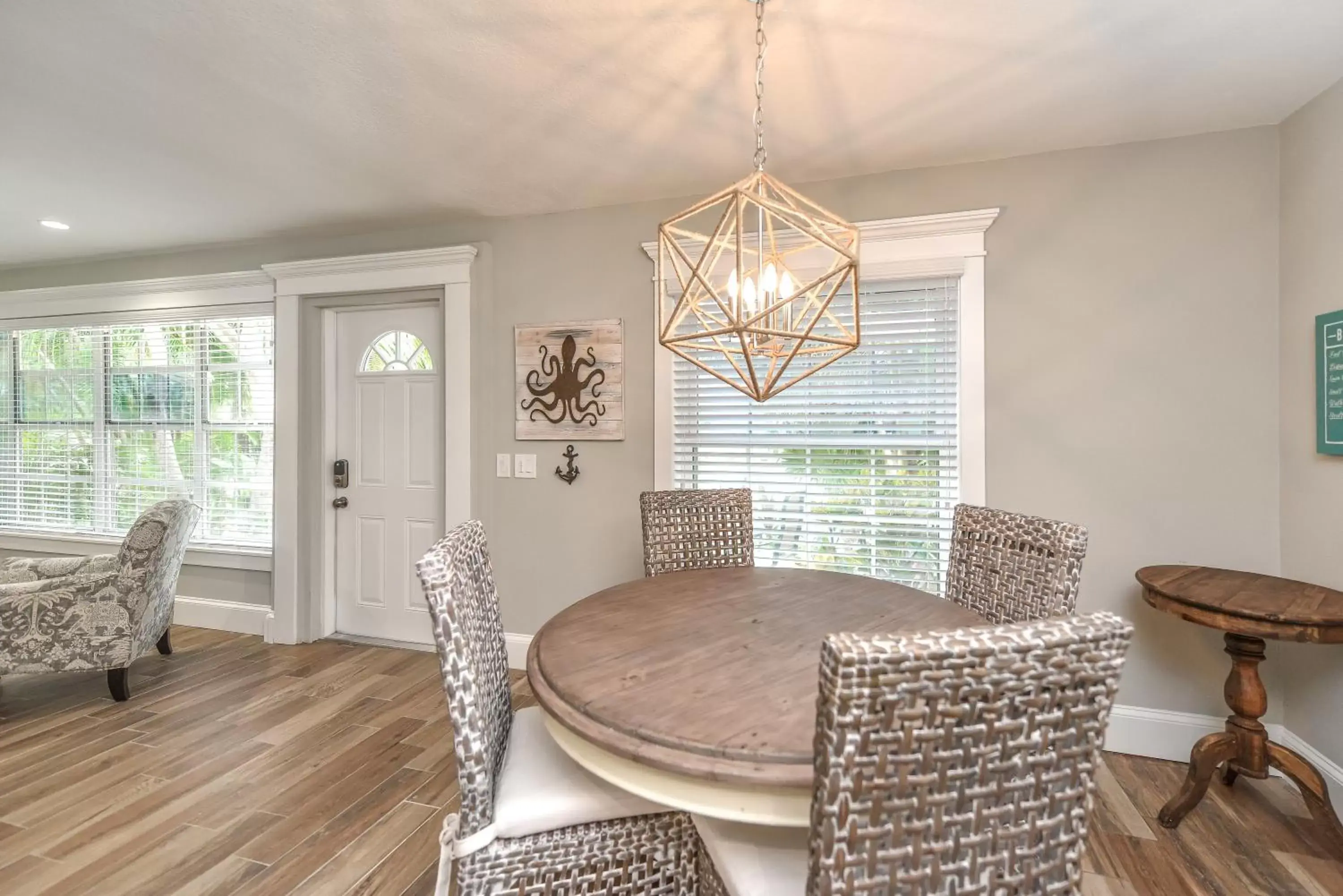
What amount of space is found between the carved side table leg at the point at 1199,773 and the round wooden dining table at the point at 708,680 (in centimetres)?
110

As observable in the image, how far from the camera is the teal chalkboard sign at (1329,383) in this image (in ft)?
6.48

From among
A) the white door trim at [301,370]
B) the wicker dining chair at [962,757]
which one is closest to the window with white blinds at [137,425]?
the white door trim at [301,370]

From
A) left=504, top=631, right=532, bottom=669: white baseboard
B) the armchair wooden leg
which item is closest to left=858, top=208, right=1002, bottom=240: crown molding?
left=504, top=631, right=532, bottom=669: white baseboard

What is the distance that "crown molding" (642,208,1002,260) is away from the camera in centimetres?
255

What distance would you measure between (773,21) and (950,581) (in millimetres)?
1802

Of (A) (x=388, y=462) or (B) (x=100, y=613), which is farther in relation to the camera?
(A) (x=388, y=462)

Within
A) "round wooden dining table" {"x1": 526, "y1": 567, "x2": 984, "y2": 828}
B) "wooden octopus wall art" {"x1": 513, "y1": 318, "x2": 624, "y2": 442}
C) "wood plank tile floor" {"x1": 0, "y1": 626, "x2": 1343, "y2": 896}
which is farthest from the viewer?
"wooden octopus wall art" {"x1": 513, "y1": 318, "x2": 624, "y2": 442}

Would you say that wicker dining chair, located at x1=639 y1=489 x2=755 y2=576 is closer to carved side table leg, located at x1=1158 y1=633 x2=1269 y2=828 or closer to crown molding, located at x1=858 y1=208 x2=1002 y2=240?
crown molding, located at x1=858 y1=208 x2=1002 y2=240

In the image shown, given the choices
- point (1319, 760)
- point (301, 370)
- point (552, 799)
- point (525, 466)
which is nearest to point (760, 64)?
point (552, 799)

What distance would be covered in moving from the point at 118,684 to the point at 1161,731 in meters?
4.54

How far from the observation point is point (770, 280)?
53.2 inches

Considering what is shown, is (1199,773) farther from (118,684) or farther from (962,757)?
(118,684)

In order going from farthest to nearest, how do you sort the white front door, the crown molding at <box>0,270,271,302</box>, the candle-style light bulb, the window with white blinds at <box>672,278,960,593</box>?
the crown molding at <box>0,270,271,302</box>
the white front door
the window with white blinds at <box>672,278,960,593</box>
the candle-style light bulb

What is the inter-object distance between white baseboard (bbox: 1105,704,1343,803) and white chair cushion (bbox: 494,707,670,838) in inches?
81.4
